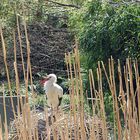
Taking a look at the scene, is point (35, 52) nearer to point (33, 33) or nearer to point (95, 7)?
point (33, 33)

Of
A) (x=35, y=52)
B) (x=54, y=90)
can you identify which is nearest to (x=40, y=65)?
(x=35, y=52)

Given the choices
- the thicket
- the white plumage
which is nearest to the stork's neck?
the white plumage

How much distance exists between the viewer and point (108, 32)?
4.73m

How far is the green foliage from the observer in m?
4.46

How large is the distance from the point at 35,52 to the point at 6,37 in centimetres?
54

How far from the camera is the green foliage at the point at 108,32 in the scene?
14.6ft

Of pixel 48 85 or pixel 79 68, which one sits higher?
pixel 79 68

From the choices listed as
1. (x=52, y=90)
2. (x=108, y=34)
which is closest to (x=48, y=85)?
(x=52, y=90)

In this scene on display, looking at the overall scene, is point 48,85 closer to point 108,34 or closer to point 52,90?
point 52,90

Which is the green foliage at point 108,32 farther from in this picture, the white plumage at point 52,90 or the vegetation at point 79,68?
the white plumage at point 52,90

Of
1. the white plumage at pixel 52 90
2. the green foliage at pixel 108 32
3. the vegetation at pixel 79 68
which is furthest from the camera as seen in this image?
the green foliage at pixel 108 32

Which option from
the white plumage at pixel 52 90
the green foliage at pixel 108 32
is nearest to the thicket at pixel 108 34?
the green foliage at pixel 108 32

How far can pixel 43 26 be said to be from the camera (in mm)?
8266

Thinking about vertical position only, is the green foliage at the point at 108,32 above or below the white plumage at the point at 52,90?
above
